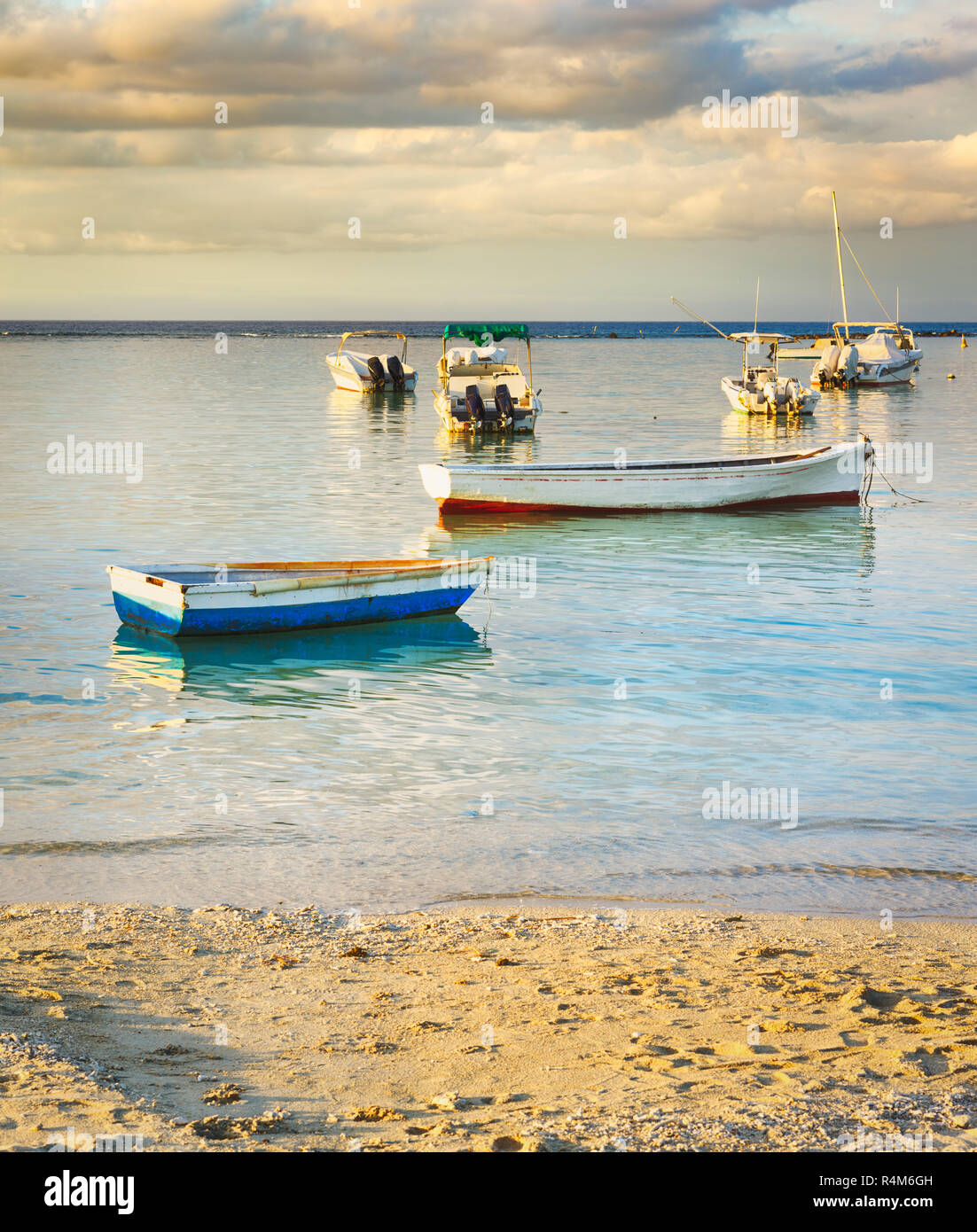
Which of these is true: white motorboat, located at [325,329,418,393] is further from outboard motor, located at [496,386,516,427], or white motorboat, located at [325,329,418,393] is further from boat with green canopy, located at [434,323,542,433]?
outboard motor, located at [496,386,516,427]

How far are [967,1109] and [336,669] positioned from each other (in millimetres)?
10088

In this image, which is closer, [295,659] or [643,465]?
[295,659]

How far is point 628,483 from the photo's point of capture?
25156 millimetres

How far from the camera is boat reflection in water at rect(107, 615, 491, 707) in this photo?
1347 cm

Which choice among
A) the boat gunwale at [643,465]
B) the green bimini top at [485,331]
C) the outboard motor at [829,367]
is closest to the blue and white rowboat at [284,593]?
the boat gunwale at [643,465]

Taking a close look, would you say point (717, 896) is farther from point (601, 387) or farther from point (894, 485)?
point (601, 387)

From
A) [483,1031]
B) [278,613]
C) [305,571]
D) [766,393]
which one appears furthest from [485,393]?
[483,1031]

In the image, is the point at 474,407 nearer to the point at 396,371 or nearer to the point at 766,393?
the point at 766,393

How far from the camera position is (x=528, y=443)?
40.5m

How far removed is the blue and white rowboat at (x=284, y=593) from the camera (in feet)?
48.6

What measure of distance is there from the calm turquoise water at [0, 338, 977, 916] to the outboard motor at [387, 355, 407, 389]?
33.4 meters

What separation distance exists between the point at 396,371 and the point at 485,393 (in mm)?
20475

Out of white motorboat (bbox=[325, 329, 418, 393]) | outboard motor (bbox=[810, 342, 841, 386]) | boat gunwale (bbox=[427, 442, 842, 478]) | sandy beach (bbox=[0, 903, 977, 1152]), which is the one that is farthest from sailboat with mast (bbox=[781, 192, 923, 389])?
sandy beach (bbox=[0, 903, 977, 1152])
